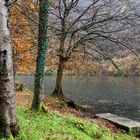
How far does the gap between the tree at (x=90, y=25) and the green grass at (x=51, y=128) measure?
779cm

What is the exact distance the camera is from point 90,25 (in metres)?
20.7

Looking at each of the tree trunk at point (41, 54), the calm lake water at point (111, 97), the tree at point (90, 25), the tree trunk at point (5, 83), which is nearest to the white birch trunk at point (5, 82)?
the tree trunk at point (5, 83)

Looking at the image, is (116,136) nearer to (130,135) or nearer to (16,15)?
(130,135)

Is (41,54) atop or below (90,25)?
below

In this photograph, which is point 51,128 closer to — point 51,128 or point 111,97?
point 51,128

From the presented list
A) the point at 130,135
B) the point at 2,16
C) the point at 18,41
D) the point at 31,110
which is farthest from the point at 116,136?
the point at 18,41

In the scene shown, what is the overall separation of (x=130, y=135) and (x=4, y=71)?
913 cm

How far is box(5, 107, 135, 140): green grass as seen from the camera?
8.71 metres

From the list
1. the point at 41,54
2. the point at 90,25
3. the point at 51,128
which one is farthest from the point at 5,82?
the point at 90,25

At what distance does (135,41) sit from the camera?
18516 mm

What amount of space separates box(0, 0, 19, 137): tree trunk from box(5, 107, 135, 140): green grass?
1.64 ft

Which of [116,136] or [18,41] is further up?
[18,41]

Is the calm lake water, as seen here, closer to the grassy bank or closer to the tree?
Answer: the tree

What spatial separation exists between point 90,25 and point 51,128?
39.6 feet
